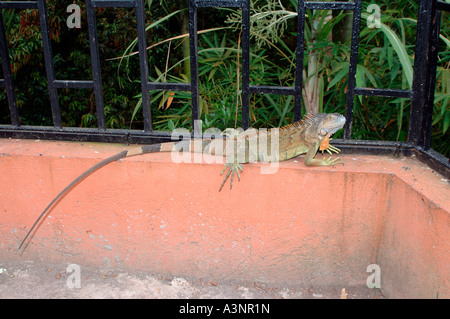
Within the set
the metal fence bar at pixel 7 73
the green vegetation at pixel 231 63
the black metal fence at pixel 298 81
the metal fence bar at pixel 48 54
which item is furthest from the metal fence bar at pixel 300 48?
the metal fence bar at pixel 7 73

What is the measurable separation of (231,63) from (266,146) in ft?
5.51

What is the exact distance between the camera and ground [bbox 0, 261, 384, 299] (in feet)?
8.18

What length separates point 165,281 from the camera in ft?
8.57

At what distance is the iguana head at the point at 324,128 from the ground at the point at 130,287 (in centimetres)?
82

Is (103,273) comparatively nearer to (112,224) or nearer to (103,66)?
(112,224)

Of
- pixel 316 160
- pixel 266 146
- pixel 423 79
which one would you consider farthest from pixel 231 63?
pixel 423 79

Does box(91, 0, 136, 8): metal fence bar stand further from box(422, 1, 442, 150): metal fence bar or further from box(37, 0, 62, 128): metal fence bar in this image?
box(422, 1, 442, 150): metal fence bar

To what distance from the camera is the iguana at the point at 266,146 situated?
2467 mm

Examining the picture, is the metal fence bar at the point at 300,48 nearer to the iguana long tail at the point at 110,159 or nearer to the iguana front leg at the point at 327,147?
the iguana front leg at the point at 327,147

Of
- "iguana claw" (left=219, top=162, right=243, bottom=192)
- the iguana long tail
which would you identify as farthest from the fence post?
the iguana long tail

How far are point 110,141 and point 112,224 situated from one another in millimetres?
493

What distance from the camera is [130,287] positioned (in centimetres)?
256

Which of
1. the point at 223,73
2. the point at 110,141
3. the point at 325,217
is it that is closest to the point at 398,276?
the point at 325,217

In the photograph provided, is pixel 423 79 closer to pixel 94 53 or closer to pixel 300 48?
pixel 300 48
